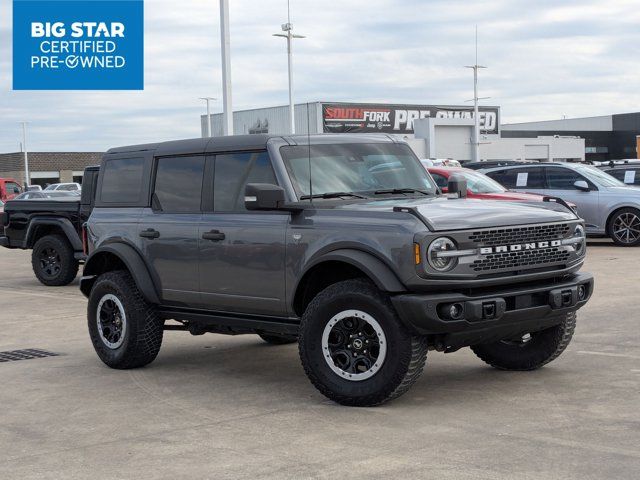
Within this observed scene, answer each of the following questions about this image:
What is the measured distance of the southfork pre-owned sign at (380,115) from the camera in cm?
8025

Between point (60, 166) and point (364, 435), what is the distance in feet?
289

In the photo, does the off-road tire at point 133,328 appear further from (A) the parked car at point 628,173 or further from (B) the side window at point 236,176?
(A) the parked car at point 628,173

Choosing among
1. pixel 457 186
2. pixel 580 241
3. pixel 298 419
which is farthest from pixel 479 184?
pixel 298 419

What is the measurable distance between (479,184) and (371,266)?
1186 centimetres

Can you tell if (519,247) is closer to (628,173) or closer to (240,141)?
(240,141)

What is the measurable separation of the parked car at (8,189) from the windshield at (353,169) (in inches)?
1151

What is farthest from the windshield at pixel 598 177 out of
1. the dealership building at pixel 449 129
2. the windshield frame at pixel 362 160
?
the dealership building at pixel 449 129

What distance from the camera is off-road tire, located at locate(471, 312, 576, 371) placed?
7879mm

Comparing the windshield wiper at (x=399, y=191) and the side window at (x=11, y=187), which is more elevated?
the side window at (x=11, y=187)

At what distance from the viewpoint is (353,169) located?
316 inches

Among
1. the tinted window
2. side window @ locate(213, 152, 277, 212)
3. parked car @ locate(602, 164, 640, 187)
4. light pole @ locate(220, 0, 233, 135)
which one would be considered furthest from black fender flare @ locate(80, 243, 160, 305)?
parked car @ locate(602, 164, 640, 187)

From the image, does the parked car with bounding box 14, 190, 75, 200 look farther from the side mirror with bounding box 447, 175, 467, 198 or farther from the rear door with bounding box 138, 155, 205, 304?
the side mirror with bounding box 447, 175, 467, 198

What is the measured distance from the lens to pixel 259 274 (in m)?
7.64

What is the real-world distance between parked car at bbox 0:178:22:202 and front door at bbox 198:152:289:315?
28928mm
